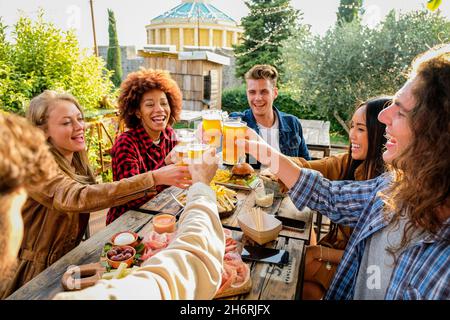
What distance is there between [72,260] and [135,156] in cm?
144

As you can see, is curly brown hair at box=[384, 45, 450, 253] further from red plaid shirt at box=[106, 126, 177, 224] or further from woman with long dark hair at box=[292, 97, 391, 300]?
red plaid shirt at box=[106, 126, 177, 224]

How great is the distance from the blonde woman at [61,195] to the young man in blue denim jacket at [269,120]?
2.23 metres

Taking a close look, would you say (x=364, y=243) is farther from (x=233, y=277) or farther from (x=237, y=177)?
(x=237, y=177)

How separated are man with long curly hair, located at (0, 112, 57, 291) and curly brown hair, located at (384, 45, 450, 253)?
1.44 meters

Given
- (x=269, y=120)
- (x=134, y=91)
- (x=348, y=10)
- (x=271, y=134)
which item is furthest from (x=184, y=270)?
(x=348, y=10)

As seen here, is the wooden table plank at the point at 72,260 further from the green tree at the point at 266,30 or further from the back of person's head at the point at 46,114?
the green tree at the point at 266,30

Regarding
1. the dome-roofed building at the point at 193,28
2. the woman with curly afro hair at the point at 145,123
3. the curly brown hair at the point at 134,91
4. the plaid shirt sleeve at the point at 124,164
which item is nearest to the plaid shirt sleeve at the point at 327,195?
the plaid shirt sleeve at the point at 124,164

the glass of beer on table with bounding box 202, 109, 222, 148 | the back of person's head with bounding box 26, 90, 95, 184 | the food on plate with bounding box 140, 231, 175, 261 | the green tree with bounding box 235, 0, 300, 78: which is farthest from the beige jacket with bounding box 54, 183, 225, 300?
the green tree with bounding box 235, 0, 300, 78

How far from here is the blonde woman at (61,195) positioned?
83.3 inches

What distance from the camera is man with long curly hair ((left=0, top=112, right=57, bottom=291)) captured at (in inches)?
30.1

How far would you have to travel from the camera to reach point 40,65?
5027mm
